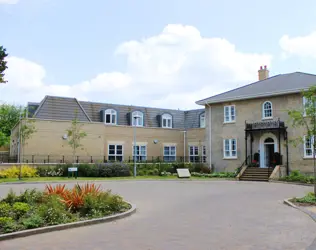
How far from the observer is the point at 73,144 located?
32281 mm

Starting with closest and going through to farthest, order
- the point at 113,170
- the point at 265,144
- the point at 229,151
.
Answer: the point at 265,144, the point at 113,170, the point at 229,151

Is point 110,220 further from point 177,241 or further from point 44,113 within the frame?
point 44,113

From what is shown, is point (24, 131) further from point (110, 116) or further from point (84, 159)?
point (110, 116)

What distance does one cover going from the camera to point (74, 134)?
32.3 m

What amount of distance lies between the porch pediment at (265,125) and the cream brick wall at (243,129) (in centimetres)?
44

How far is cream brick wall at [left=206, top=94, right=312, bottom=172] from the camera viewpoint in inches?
1109

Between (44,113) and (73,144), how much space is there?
484 centimetres

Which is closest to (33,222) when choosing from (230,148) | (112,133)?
(230,148)

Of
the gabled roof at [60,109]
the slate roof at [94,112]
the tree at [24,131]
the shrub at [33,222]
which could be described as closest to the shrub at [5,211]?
the shrub at [33,222]

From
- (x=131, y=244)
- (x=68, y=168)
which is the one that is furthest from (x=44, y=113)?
(x=131, y=244)

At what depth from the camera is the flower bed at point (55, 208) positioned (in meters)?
8.66

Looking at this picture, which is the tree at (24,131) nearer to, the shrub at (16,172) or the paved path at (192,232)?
the shrub at (16,172)

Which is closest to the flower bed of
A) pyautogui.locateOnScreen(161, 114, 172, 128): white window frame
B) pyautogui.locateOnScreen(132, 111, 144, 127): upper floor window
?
pyautogui.locateOnScreen(132, 111, 144, 127): upper floor window

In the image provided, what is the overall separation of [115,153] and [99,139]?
268 centimetres
